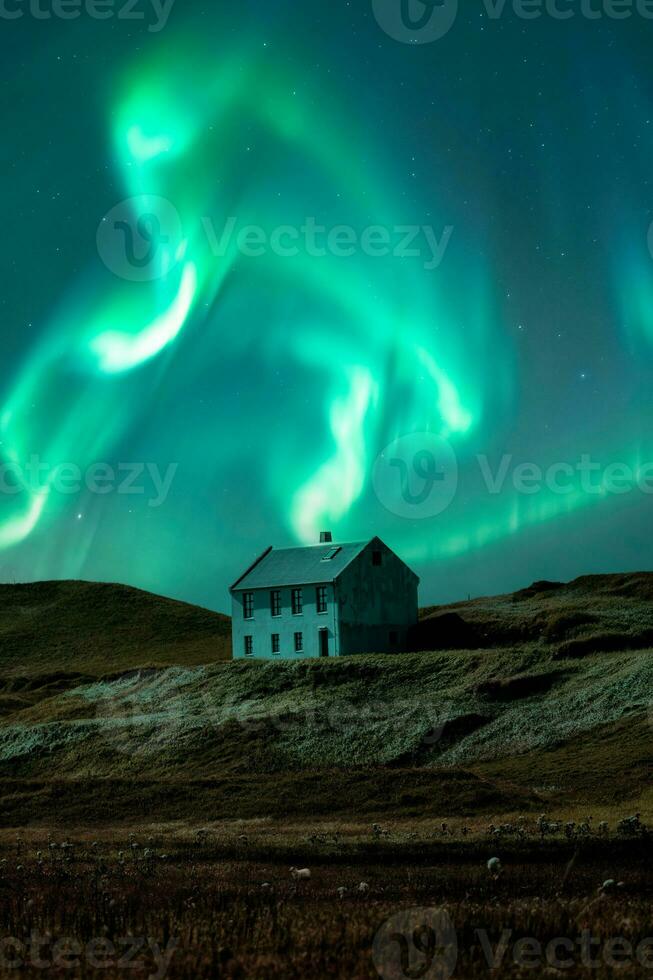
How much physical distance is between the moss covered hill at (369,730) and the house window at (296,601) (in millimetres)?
9716

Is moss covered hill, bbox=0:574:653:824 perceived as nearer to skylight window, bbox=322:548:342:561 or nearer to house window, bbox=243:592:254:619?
house window, bbox=243:592:254:619

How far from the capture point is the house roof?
273ft

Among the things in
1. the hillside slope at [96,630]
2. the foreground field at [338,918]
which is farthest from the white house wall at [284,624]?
the foreground field at [338,918]

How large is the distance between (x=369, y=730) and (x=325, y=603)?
28282 mm

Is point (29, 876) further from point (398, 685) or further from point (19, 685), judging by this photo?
point (19, 685)

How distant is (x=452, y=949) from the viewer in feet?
27.4

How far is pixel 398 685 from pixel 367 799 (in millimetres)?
25516

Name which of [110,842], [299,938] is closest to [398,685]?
[110,842]

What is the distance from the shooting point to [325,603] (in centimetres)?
8150

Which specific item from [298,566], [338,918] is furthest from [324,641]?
[338,918]

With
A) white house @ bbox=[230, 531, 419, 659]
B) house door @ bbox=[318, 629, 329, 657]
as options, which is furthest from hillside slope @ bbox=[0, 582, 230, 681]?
house door @ bbox=[318, 629, 329, 657]

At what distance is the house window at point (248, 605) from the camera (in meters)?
86.2

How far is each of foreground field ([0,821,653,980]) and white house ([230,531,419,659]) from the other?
59.8 m

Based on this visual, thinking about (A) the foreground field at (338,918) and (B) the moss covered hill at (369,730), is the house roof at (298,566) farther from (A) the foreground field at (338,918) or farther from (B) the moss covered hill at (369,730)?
(A) the foreground field at (338,918)
